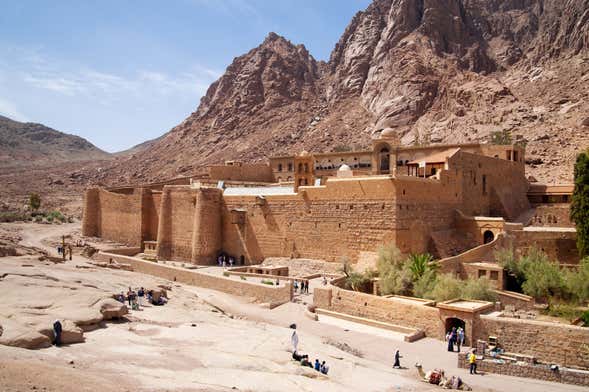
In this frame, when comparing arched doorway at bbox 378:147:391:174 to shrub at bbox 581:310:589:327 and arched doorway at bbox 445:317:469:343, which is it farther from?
arched doorway at bbox 445:317:469:343

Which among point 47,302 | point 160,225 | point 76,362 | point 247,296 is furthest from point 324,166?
point 76,362

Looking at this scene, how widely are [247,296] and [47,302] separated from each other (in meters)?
8.70

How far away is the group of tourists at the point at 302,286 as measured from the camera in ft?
66.4

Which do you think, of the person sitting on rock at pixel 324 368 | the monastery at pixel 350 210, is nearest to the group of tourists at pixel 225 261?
the monastery at pixel 350 210

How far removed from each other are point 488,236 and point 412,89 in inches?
1529

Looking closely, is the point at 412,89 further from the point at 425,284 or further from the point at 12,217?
the point at 425,284

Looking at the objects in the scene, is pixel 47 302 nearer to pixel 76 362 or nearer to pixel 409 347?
pixel 76 362

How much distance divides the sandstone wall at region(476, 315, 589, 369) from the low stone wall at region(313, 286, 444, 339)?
141 centimetres

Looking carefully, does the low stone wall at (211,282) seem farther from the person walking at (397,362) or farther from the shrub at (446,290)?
the person walking at (397,362)

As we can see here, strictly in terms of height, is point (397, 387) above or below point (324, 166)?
below

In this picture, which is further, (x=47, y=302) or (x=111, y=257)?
(x=111, y=257)

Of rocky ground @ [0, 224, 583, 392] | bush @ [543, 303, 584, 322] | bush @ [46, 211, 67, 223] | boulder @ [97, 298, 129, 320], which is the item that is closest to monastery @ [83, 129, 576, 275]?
bush @ [543, 303, 584, 322]

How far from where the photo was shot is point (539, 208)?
29.4 m

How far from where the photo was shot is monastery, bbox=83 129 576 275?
21.0 metres
